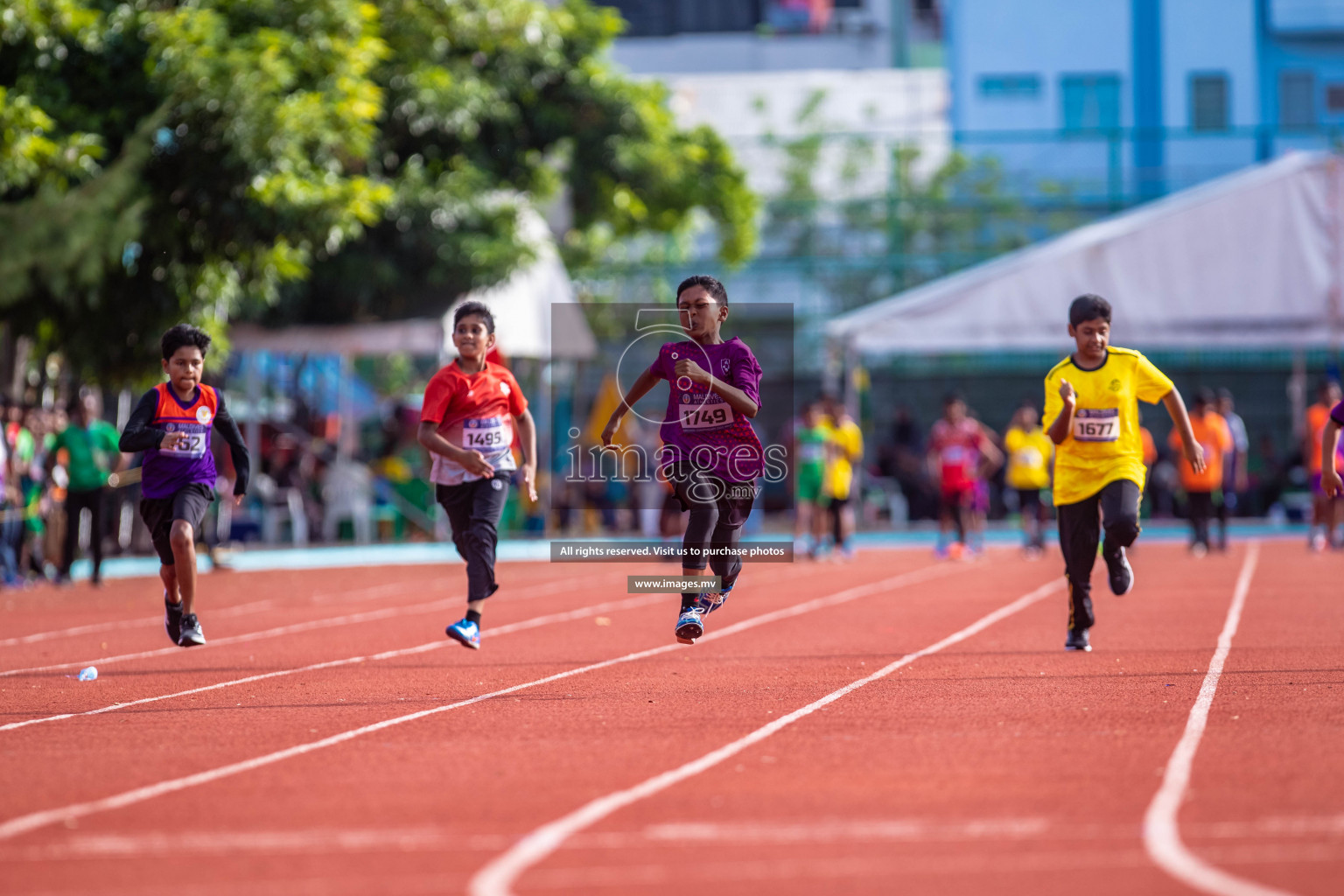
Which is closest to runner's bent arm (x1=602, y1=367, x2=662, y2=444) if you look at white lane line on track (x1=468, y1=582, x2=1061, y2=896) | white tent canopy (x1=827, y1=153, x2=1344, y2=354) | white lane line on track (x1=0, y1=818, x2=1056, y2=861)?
white lane line on track (x1=468, y1=582, x2=1061, y2=896)

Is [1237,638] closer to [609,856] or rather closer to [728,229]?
[609,856]

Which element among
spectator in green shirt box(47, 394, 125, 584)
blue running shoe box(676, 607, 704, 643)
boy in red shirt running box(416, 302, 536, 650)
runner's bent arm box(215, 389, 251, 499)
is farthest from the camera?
spectator in green shirt box(47, 394, 125, 584)

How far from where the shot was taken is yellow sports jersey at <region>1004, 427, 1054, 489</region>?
20.9 meters

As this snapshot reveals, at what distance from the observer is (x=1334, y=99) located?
40031mm

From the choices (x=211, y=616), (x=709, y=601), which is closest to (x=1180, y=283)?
(x=211, y=616)

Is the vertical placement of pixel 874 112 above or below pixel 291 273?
above

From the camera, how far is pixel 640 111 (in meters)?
27.2

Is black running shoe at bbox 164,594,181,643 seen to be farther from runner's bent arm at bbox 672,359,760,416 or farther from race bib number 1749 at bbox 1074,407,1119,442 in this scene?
race bib number 1749 at bbox 1074,407,1119,442

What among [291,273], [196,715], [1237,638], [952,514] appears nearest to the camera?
[196,715]

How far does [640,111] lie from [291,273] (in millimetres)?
9464

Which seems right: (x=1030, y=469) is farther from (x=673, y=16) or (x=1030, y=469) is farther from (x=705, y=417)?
(x=673, y=16)

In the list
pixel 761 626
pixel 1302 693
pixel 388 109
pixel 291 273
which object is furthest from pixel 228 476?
pixel 1302 693

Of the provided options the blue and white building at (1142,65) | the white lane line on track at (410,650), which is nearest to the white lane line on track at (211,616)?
the white lane line on track at (410,650)

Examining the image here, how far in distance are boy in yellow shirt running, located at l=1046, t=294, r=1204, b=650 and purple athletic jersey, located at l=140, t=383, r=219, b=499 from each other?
477cm
